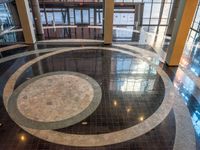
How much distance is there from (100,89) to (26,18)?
6.89 meters

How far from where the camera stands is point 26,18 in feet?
30.7

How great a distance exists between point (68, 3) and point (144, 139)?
13451 mm

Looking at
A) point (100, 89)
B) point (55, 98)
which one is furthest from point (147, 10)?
point (55, 98)

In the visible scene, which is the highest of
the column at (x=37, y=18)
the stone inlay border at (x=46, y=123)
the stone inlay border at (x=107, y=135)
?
the column at (x=37, y=18)

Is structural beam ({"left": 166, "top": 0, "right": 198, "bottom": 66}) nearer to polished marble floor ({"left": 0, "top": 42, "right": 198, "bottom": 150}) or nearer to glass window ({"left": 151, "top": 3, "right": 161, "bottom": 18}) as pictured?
polished marble floor ({"left": 0, "top": 42, "right": 198, "bottom": 150})

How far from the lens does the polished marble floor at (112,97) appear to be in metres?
4.04

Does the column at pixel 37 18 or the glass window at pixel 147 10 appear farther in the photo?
the glass window at pixel 147 10

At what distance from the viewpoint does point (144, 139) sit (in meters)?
4.11

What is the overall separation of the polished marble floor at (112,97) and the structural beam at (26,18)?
1.15 metres

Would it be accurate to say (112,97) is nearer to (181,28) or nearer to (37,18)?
(181,28)

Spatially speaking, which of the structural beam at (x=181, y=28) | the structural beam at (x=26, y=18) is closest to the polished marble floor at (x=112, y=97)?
the structural beam at (x=181, y=28)

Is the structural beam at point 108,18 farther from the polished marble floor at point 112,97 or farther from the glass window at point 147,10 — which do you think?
the glass window at point 147,10

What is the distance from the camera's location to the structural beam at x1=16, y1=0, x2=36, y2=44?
8945 millimetres

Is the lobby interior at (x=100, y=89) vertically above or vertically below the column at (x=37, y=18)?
below
